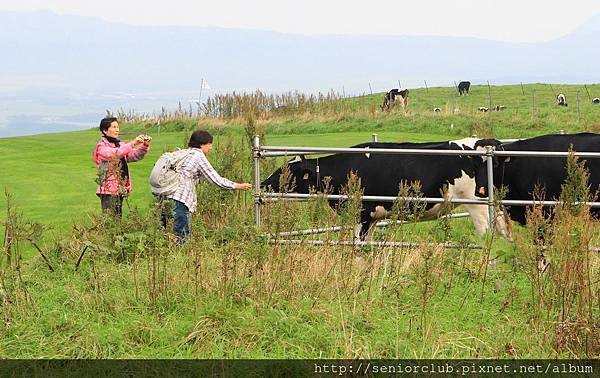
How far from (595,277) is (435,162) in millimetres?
3362

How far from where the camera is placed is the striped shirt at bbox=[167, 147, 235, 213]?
27.7ft

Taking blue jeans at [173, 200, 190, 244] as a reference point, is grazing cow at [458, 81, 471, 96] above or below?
above

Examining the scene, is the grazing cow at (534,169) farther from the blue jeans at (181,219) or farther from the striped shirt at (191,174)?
the blue jeans at (181,219)

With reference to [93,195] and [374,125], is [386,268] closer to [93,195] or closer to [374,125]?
[93,195]

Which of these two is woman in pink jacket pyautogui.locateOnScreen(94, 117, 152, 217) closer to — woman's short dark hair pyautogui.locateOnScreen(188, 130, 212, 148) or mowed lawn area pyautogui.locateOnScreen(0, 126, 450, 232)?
mowed lawn area pyautogui.locateOnScreen(0, 126, 450, 232)

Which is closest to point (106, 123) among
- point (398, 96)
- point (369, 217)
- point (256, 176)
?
point (256, 176)

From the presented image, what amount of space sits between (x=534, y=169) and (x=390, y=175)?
1669 mm

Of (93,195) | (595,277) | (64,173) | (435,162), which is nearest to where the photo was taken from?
(595,277)

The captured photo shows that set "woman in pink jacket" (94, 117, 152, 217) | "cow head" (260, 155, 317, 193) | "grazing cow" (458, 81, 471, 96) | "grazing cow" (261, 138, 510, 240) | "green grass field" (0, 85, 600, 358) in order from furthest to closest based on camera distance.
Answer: "grazing cow" (458, 81, 471, 96), "cow head" (260, 155, 317, 193), "grazing cow" (261, 138, 510, 240), "woman in pink jacket" (94, 117, 152, 217), "green grass field" (0, 85, 600, 358)

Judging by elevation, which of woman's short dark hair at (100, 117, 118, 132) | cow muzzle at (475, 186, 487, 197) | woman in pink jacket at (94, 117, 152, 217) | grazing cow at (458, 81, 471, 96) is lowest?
cow muzzle at (475, 186, 487, 197)

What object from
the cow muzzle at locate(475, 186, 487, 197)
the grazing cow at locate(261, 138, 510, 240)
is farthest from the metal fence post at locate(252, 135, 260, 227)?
the cow muzzle at locate(475, 186, 487, 197)

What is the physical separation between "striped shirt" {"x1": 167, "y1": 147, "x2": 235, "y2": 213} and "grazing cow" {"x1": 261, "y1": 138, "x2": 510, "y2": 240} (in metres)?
0.95

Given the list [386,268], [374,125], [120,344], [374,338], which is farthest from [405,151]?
[374,125]

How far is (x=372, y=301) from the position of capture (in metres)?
6.06
